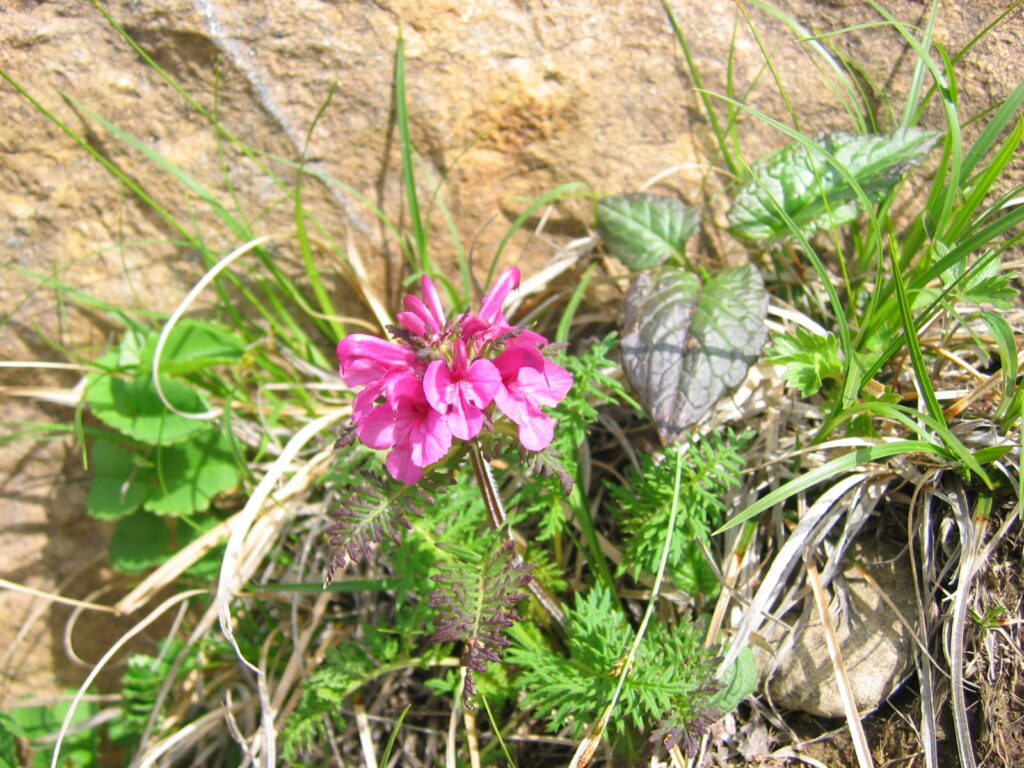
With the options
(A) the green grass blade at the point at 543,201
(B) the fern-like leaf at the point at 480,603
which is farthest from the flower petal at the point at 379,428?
(A) the green grass blade at the point at 543,201

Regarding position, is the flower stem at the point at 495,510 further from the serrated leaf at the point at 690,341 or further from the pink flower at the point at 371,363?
the serrated leaf at the point at 690,341

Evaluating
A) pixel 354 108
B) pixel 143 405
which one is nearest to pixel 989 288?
pixel 354 108

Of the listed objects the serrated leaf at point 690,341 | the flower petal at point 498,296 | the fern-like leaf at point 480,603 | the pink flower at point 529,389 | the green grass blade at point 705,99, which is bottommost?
the fern-like leaf at point 480,603

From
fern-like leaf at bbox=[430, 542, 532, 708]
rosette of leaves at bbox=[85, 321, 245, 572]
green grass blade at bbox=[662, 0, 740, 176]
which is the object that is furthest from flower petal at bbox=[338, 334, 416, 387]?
green grass blade at bbox=[662, 0, 740, 176]

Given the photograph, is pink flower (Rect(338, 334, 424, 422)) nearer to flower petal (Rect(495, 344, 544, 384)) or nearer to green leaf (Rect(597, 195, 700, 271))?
flower petal (Rect(495, 344, 544, 384))

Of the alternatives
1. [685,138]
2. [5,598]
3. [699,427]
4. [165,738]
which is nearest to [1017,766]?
[699,427]

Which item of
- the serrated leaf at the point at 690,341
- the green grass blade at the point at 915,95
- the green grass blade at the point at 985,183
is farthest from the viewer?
the green grass blade at the point at 915,95

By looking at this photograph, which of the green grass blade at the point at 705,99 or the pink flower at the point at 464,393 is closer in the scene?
the pink flower at the point at 464,393

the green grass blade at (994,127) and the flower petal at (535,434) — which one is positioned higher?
the green grass blade at (994,127)

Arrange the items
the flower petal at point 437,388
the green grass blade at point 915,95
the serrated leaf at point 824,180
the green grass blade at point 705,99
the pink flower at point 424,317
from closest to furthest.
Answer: the flower petal at point 437,388 → the pink flower at point 424,317 → the serrated leaf at point 824,180 → the green grass blade at point 915,95 → the green grass blade at point 705,99

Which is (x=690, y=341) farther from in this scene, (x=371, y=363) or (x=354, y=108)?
(x=354, y=108)
